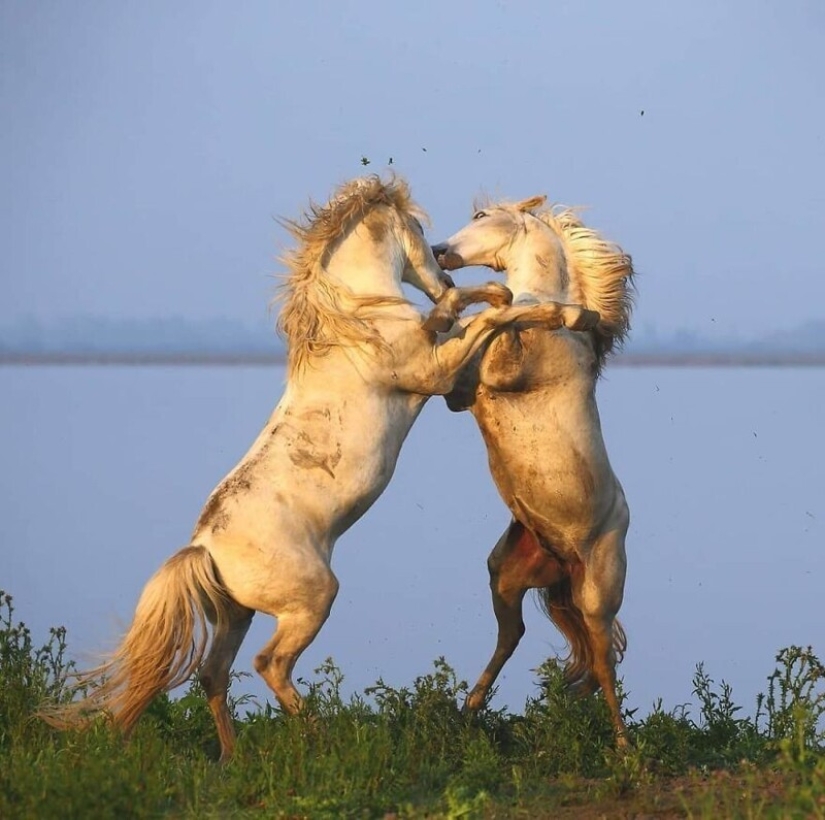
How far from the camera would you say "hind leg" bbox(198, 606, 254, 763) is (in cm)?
748

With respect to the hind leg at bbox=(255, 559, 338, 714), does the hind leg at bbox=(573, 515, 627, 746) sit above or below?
above

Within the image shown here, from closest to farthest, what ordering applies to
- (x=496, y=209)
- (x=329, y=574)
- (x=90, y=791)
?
(x=90, y=791), (x=329, y=574), (x=496, y=209)

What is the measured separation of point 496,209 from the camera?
339 inches

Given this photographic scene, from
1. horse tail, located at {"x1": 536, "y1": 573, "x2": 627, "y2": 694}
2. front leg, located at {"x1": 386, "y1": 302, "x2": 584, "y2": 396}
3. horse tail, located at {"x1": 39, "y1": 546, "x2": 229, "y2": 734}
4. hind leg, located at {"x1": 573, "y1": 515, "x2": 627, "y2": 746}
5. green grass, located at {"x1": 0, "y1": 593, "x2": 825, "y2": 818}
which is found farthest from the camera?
horse tail, located at {"x1": 536, "y1": 573, "x2": 627, "y2": 694}

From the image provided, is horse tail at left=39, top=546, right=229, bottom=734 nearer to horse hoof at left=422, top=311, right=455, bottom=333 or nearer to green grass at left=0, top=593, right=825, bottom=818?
green grass at left=0, top=593, right=825, bottom=818

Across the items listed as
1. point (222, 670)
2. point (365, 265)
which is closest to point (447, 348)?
point (365, 265)

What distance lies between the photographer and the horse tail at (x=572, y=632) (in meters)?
8.55

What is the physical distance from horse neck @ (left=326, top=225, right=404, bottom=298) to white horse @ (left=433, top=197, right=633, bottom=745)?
0.50 m

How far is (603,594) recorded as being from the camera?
830cm

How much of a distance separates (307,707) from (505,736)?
1155 millimetres

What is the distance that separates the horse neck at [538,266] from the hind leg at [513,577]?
3.47 ft

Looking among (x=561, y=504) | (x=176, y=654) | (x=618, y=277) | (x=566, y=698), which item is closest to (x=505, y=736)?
(x=566, y=698)

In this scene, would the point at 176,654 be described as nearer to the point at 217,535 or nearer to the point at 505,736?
the point at 217,535

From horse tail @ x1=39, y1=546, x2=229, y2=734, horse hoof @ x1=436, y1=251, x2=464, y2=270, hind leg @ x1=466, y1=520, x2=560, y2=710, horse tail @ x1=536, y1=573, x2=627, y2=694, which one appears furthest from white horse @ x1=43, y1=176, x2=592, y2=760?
horse tail @ x1=536, y1=573, x2=627, y2=694
